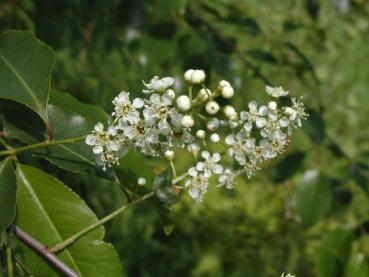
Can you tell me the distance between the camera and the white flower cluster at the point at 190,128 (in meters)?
0.96

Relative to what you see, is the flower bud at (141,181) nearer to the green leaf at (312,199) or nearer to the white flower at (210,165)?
the white flower at (210,165)

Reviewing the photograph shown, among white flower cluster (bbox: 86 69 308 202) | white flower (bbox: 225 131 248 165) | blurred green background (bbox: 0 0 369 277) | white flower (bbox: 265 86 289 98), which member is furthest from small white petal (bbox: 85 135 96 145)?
blurred green background (bbox: 0 0 369 277)

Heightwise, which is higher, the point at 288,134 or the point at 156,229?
the point at 156,229

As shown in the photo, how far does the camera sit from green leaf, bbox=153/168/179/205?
3.37ft

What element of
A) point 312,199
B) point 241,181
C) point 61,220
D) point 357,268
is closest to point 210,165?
point 61,220

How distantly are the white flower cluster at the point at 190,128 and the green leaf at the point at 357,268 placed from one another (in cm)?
55

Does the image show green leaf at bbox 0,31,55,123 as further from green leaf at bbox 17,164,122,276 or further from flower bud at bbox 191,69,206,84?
flower bud at bbox 191,69,206,84

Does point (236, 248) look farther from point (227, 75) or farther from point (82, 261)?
point (82, 261)

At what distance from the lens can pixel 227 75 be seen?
5.73ft

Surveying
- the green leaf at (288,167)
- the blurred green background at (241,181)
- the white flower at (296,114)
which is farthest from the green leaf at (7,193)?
the green leaf at (288,167)

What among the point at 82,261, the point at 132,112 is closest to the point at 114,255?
the point at 82,261

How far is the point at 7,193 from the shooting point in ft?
3.14

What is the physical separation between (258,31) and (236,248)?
3.66ft

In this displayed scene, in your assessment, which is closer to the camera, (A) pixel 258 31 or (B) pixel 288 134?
(B) pixel 288 134
